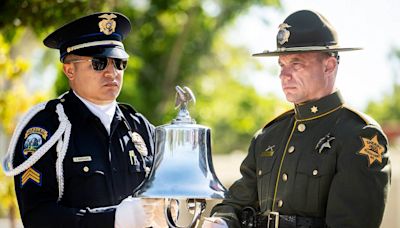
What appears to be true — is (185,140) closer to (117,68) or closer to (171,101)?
(117,68)

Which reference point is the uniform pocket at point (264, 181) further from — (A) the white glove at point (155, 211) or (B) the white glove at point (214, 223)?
(A) the white glove at point (155, 211)

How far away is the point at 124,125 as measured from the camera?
19.8 ft

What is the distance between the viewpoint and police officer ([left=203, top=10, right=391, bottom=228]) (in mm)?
5047

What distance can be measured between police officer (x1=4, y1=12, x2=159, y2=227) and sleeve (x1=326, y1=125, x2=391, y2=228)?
48.2 inches

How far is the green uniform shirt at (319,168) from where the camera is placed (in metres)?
5.03

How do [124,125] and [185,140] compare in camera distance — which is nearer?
[185,140]

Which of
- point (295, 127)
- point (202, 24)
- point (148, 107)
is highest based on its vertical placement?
point (202, 24)

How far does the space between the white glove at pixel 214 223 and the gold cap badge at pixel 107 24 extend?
1376 mm

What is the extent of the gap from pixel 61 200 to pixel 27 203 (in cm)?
19

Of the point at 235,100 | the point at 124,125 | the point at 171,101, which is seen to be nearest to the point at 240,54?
the point at 235,100

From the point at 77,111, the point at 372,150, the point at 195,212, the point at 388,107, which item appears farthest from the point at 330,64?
the point at 388,107

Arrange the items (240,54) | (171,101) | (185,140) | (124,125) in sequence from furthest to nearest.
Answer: (240,54)
(171,101)
(124,125)
(185,140)

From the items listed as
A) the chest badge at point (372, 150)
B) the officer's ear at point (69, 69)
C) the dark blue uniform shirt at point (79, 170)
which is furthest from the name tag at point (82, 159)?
the chest badge at point (372, 150)

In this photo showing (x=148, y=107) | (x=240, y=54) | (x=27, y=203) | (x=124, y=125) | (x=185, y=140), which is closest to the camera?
(x=185, y=140)
